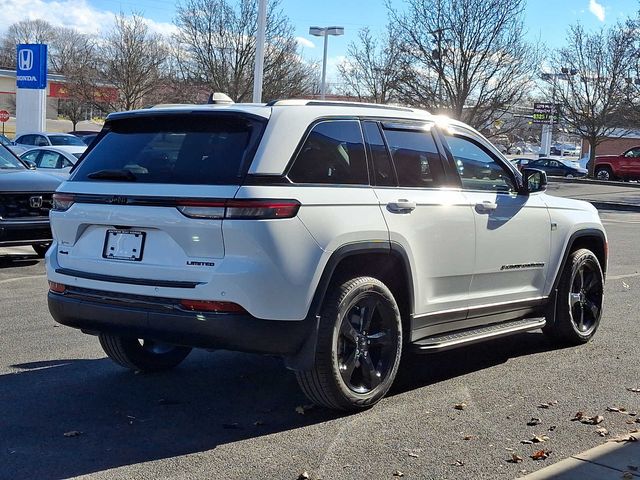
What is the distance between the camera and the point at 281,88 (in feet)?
125

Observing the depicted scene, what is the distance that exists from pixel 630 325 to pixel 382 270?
3844 mm

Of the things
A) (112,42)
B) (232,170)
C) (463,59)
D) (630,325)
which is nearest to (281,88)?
(463,59)

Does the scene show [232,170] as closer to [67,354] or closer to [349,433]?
[349,433]

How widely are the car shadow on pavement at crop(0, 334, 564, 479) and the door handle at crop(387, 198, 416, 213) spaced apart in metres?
1.29

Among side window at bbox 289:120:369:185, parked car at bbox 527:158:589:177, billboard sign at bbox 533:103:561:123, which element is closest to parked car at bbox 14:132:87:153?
side window at bbox 289:120:369:185

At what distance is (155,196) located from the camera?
15.2ft

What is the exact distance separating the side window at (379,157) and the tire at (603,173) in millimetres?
42491

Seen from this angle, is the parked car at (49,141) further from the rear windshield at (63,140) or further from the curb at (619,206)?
the curb at (619,206)

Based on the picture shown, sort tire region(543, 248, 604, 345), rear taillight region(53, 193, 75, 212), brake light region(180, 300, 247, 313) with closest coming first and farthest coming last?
brake light region(180, 300, 247, 313) → rear taillight region(53, 193, 75, 212) → tire region(543, 248, 604, 345)

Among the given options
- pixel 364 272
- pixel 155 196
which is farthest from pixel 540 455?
pixel 155 196

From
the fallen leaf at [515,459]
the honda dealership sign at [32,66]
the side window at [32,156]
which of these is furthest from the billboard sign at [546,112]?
the fallen leaf at [515,459]

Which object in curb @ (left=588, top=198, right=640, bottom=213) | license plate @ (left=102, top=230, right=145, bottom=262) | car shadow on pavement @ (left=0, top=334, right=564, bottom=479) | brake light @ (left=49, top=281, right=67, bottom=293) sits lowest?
car shadow on pavement @ (left=0, top=334, right=564, bottom=479)

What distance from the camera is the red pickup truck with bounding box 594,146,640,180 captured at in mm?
43969

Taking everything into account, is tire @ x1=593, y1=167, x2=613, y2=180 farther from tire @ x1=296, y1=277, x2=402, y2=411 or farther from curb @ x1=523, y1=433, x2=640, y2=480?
curb @ x1=523, y1=433, x2=640, y2=480
